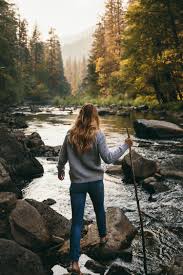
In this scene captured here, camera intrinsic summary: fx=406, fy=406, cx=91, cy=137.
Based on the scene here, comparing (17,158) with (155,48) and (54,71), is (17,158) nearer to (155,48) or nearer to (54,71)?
(155,48)

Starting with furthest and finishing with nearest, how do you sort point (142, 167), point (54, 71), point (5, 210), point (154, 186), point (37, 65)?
point (54, 71), point (37, 65), point (142, 167), point (154, 186), point (5, 210)

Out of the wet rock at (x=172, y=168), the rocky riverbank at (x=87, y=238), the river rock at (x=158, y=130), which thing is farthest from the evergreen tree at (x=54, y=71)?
the rocky riverbank at (x=87, y=238)

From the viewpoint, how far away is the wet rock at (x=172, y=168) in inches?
472

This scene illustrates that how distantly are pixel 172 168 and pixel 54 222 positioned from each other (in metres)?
6.09

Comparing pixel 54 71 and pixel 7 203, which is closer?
pixel 7 203

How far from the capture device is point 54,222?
754cm

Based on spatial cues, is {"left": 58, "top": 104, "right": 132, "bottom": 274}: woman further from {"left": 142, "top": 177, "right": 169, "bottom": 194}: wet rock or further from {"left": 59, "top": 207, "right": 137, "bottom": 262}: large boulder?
{"left": 142, "top": 177, "right": 169, "bottom": 194}: wet rock

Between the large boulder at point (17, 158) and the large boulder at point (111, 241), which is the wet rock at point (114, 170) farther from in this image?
the large boulder at point (111, 241)

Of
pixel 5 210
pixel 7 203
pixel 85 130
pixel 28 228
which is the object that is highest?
pixel 85 130

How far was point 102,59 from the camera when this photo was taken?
63.7 m

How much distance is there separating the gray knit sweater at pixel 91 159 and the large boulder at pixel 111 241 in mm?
1588

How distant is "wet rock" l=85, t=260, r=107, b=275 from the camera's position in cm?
613

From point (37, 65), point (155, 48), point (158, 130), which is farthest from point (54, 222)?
point (37, 65)

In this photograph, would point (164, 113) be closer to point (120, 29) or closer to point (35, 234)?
point (35, 234)
